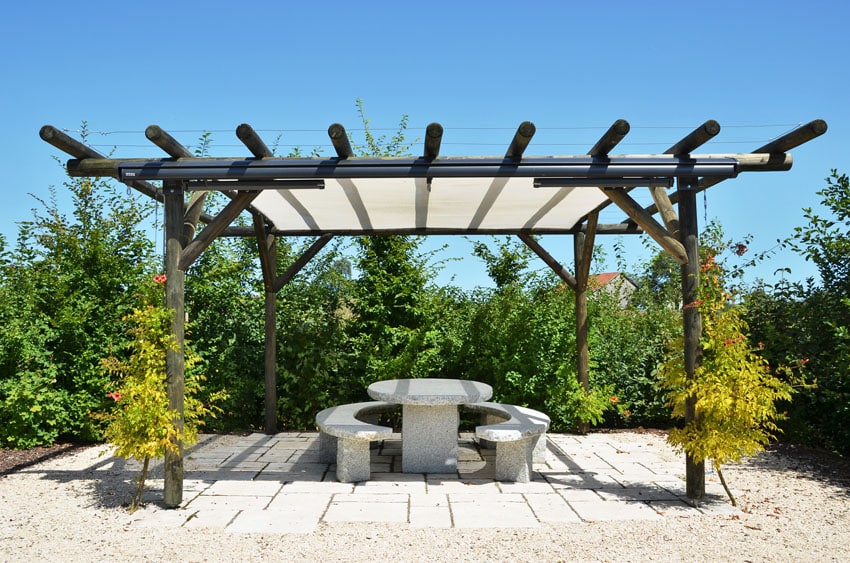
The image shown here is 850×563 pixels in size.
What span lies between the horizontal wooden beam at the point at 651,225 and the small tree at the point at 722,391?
20cm

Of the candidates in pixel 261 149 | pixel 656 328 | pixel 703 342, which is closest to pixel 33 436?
pixel 261 149

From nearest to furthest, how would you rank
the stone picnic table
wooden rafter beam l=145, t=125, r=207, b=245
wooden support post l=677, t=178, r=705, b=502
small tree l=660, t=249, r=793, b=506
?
wooden rafter beam l=145, t=125, r=207, b=245 → small tree l=660, t=249, r=793, b=506 → wooden support post l=677, t=178, r=705, b=502 → the stone picnic table

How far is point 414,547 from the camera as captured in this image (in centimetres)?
377

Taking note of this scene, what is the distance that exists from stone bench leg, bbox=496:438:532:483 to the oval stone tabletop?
45cm

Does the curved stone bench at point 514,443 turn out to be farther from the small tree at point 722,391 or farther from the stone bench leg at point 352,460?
the small tree at point 722,391

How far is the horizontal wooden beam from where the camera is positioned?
4730mm

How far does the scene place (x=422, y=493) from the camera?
493 cm

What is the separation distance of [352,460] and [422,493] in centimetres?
69

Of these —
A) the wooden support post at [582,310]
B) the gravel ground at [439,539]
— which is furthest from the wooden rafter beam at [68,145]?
the wooden support post at [582,310]

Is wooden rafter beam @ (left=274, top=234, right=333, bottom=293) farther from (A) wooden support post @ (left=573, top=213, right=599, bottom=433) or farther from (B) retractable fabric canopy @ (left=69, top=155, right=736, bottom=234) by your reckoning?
(A) wooden support post @ (left=573, top=213, right=599, bottom=433)

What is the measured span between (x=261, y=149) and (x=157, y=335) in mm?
1521

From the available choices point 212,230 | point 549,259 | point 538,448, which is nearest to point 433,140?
point 212,230

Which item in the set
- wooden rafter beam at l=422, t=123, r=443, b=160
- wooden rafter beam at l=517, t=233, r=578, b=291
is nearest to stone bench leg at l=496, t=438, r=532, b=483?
wooden rafter beam at l=422, t=123, r=443, b=160

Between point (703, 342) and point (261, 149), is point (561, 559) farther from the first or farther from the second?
point (261, 149)
